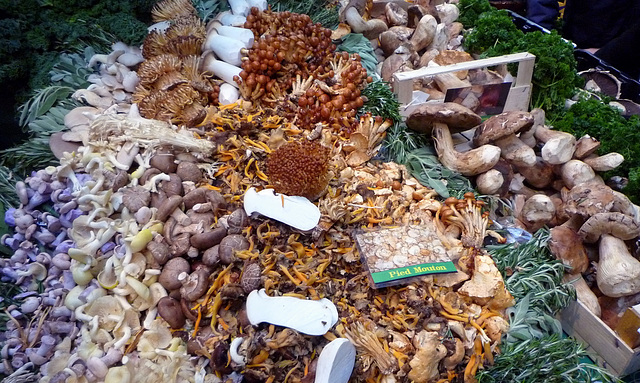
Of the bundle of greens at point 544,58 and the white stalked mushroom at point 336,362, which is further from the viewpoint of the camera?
the bundle of greens at point 544,58

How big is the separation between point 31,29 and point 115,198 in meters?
1.74

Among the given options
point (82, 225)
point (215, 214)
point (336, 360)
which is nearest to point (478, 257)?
point (336, 360)

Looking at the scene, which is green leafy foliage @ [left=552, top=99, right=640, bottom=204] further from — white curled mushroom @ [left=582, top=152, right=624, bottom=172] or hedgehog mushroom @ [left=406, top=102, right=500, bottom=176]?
hedgehog mushroom @ [left=406, top=102, right=500, bottom=176]

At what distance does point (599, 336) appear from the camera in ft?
6.63

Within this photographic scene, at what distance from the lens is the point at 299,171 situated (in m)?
1.96

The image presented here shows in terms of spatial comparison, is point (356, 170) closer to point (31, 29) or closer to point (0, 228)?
point (0, 228)

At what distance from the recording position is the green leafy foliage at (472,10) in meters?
4.12

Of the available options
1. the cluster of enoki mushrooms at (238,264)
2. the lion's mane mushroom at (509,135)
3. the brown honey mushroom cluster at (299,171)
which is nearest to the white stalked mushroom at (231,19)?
the cluster of enoki mushrooms at (238,264)

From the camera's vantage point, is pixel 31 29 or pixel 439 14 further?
pixel 439 14

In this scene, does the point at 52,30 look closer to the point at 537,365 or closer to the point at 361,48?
the point at 361,48

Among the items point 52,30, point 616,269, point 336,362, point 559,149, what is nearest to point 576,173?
point 559,149

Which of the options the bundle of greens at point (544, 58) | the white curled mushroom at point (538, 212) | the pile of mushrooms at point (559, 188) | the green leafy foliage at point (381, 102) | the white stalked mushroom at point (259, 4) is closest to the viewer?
the pile of mushrooms at point (559, 188)

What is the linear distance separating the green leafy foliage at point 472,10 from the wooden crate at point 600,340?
302 centimetres

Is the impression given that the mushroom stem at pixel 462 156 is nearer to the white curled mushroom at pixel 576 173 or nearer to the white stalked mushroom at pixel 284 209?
the white curled mushroom at pixel 576 173
